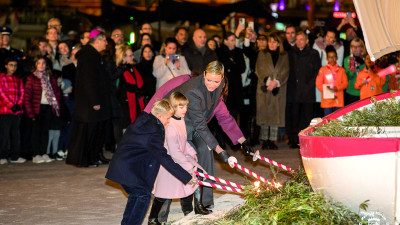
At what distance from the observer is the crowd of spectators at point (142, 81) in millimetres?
11352

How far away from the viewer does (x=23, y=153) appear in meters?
12.2

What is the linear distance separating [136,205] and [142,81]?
19.3 ft

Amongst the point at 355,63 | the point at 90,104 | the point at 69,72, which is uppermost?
the point at 355,63

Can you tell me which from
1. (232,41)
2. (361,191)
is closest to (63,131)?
(232,41)

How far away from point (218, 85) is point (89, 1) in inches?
Result: 1525

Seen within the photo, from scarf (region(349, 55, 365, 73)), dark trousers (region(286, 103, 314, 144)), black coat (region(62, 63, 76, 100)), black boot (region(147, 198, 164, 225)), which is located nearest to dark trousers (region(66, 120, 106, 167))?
black coat (region(62, 63, 76, 100))

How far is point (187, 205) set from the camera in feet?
25.3

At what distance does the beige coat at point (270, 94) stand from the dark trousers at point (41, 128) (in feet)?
13.2

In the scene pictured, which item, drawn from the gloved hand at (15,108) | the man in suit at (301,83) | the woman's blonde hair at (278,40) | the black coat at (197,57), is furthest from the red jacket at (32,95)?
the man in suit at (301,83)

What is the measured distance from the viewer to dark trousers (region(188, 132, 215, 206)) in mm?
7785

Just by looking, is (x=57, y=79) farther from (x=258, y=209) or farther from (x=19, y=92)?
(x=258, y=209)

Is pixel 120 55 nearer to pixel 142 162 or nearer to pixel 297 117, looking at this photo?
pixel 297 117

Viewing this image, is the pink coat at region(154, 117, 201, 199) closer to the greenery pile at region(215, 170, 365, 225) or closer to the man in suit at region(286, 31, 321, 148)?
the greenery pile at region(215, 170, 365, 225)

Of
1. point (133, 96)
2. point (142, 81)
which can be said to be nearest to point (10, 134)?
point (133, 96)
